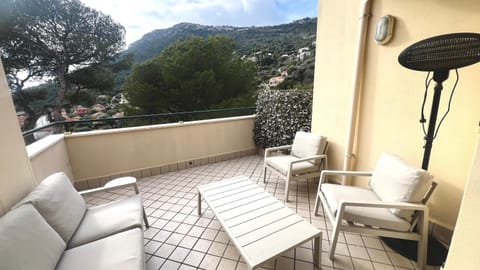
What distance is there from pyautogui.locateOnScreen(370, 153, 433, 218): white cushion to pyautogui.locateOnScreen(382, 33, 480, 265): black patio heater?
0.61 ft

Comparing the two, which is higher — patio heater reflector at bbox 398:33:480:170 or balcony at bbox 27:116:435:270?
patio heater reflector at bbox 398:33:480:170

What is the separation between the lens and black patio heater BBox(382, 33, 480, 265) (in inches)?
51.9

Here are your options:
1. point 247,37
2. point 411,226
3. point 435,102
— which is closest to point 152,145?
point 411,226

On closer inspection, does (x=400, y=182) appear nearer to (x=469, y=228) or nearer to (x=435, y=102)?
(x=435, y=102)

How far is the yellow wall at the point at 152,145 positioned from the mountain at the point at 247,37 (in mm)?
3784

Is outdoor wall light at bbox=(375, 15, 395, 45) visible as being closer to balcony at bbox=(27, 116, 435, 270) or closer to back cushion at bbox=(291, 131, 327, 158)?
back cushion at bbox=(291, 131, 327, 158)

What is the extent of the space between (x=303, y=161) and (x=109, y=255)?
2124 mm

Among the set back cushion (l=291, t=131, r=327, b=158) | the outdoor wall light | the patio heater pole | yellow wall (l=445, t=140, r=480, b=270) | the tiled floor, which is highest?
the outdoor wall light

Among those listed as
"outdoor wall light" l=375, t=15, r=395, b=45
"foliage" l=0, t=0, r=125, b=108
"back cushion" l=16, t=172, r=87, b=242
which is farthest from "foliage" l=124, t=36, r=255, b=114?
"back cushion" l=16, t=172, r=87, b=242

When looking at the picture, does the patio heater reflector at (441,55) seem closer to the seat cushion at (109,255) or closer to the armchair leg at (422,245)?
the armchair leg at (422,245)

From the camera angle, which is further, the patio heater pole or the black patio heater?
the patio heater pole

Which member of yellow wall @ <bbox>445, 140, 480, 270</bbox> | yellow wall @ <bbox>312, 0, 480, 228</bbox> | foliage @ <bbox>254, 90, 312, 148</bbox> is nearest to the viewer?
yellow wall @ <bbox>445, 140, 480, 270</bbox>

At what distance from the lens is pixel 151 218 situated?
228cm

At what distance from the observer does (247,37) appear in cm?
714
